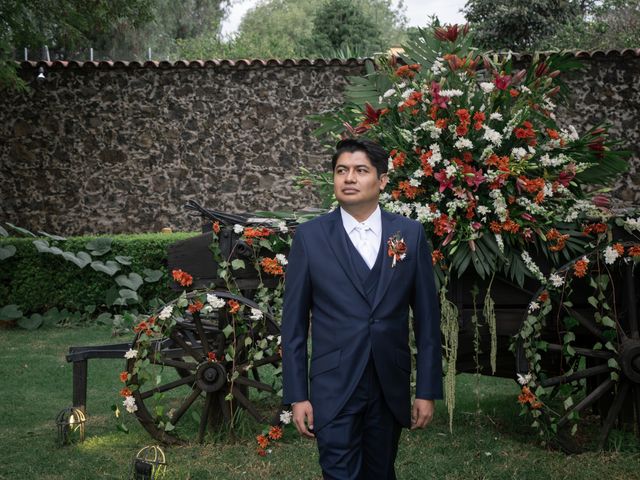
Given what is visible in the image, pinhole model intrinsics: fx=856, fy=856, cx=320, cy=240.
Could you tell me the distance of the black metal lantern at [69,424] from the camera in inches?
218

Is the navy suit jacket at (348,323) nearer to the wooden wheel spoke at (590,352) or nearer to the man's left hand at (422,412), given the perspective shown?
the man's left hand at (422,412)

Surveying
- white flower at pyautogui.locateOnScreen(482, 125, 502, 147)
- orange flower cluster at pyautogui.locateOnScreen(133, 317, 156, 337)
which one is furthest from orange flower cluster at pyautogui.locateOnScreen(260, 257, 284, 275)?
white flower at pyautogui.locateOnScreen(482, 125, 502, 147)

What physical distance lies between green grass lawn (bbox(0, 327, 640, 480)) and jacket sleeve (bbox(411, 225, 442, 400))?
→ 1.67 metres

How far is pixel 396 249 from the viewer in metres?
3.20

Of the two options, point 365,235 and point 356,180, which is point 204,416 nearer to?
point 365,235

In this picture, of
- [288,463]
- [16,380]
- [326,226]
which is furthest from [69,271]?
[326,226]

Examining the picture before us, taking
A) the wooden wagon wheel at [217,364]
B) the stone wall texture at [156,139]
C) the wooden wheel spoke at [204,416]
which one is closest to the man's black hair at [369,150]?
the wooden wagon wheel at [217,364]

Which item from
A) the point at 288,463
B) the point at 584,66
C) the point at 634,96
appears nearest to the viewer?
the point at 288,463

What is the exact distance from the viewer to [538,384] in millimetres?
4816

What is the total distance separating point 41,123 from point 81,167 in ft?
3.23

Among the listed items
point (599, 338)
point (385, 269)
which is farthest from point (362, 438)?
point (599, 338)

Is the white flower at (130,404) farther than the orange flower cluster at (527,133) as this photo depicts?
Yes

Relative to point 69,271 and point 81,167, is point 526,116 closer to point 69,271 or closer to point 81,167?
point 69,271

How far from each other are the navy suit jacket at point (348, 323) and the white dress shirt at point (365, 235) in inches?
1.4
